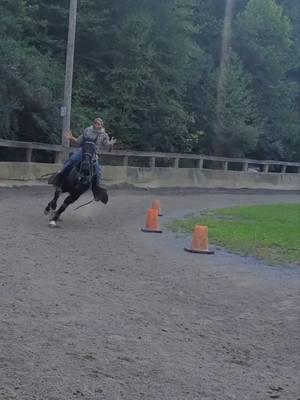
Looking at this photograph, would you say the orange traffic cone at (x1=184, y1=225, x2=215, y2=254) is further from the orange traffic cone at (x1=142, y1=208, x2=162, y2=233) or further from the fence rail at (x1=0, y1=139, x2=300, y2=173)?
the fence rail at (x1=0, y1=139, x2=300, y2=173)

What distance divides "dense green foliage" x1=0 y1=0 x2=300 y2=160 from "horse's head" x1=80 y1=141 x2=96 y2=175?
10.4 m

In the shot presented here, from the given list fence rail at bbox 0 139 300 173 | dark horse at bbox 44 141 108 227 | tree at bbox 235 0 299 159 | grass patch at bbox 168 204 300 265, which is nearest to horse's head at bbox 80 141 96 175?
dark horse at bbox 44 141 108 227

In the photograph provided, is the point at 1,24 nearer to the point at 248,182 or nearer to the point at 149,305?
the point at 248,182

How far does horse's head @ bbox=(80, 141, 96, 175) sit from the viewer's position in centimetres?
1200

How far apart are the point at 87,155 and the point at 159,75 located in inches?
782

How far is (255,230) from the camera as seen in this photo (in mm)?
14266

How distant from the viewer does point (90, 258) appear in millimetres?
9211

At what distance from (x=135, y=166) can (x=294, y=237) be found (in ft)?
49.3

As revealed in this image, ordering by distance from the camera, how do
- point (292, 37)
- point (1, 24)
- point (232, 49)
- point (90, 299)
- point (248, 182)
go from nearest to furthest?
1. point (90, 299)
2. point (1, 24)
3. point (248, 182)
4. point (232, 49)
5. point (292, 37)

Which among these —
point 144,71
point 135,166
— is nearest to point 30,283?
point 135,166

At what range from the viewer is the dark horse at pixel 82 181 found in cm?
1205

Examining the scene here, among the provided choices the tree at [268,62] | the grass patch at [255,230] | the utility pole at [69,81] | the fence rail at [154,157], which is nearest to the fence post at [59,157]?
the fence rail at [154,157]

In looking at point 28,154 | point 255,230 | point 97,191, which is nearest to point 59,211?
point 97,191

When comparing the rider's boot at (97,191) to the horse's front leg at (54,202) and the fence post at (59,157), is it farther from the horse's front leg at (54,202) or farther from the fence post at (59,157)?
the fence post at (59,157)
